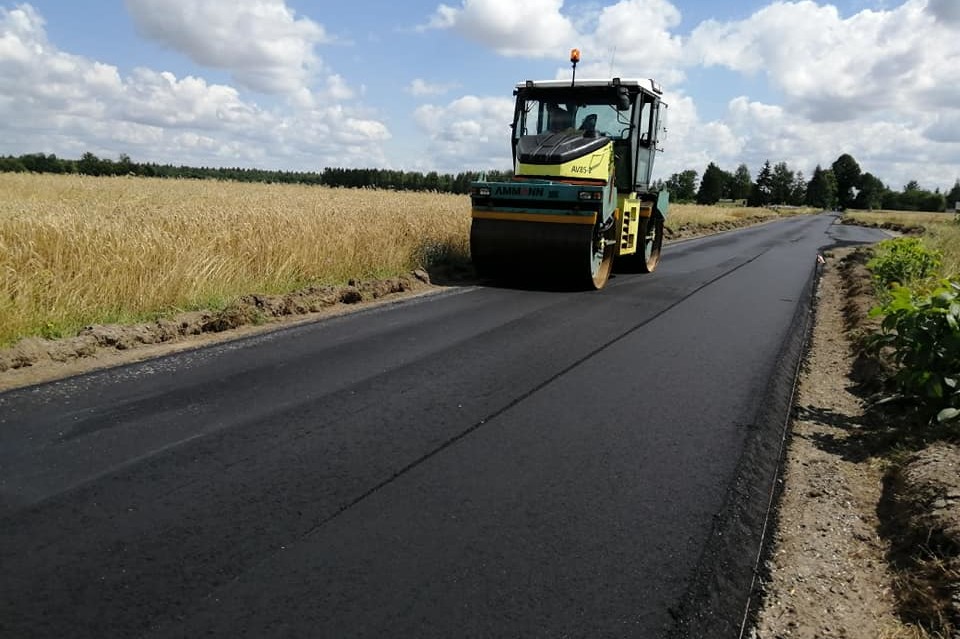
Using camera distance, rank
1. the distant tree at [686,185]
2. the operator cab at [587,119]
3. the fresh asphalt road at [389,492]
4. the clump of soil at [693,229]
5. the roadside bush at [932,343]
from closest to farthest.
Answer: the fresh asphalt road at [389,492]
the roadside bush at [932,343]
the operator cab at [587,119]
the clump of soil at [693,229]
the distant tree at [686,185]

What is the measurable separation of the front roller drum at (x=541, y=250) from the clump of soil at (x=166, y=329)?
4.83 ft

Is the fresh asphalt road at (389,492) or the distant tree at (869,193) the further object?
the distant tree at (869,193)

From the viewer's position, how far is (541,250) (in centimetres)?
1045

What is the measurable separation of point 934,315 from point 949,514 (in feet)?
6.50

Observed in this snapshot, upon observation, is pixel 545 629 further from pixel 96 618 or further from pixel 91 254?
pixel 91 254

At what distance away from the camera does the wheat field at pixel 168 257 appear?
269 inches

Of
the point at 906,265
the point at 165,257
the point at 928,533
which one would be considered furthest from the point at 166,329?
the point at 906,265

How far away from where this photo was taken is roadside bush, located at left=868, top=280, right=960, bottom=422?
471 cm

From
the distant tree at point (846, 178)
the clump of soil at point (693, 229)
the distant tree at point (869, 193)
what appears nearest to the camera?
the clump of soil at point (693, 229)

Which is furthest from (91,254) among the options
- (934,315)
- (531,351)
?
(934,315)

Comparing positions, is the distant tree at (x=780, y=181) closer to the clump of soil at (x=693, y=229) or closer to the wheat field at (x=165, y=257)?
the clump of soil at (x=693, y=229)

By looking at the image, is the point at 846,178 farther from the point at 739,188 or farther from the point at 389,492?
the point at 389,492

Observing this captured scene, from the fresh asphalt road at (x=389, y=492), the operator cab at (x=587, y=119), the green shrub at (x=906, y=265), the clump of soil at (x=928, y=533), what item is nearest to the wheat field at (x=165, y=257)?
the fresh asphalt road at (x=389, y=492)

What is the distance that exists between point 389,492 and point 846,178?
14966cm
